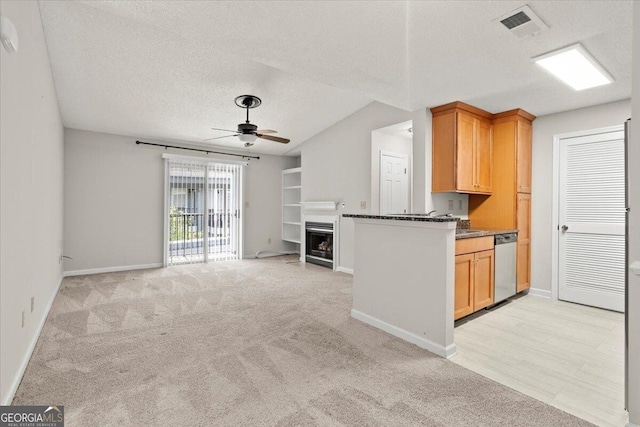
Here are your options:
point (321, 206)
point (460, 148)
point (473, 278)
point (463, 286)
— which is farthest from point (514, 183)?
point (321, 206)

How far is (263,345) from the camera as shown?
8.42 feet

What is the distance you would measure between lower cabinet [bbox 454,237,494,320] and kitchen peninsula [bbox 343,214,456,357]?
0.57m

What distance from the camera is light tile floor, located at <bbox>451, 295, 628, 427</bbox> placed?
191cm

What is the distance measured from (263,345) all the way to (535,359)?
213 cm

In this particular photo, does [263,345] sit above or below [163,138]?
below

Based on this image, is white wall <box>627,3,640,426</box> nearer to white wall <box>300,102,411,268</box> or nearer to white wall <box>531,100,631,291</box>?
white wall <box>531,100,631,291</box>

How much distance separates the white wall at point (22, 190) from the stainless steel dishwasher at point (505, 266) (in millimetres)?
4115

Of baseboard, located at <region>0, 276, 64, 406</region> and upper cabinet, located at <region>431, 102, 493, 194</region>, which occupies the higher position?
upper cabinet, located at <region>431, 102, 493, 194</region>

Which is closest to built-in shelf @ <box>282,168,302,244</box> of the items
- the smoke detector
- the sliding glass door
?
the sliding glass door

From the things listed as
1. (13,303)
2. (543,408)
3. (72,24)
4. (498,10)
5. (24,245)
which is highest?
(72,24)

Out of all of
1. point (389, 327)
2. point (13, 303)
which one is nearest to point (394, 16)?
point (389, 327)

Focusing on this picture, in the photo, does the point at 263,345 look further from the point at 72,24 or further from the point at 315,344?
the point at 72,24

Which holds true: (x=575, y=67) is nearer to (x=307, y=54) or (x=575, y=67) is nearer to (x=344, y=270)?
(x=307, y=54)

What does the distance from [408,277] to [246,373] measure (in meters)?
1.49
